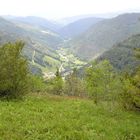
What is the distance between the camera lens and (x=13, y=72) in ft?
105

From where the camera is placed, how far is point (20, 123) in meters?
19.8

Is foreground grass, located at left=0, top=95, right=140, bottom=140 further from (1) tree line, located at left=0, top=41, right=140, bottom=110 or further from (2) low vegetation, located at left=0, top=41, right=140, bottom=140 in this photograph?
(1) tree line, located at left=0, top=41, right=140, bottom=110

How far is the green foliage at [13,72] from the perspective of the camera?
105 ft

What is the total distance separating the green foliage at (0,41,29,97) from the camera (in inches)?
1256

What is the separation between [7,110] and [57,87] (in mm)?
74971

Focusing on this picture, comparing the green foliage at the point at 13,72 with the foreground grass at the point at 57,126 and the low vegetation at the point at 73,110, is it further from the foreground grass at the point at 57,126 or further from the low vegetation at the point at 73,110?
the foreground grass at the point at 57,126

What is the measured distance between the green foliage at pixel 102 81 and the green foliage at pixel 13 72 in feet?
19.3

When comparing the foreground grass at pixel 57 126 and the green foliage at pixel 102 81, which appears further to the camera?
the green foliage at pixel 102 81

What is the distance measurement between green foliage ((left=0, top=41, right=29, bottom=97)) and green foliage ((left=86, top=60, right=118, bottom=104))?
5.89m

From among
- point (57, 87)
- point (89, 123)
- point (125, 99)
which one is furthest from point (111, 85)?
point (57, 87)

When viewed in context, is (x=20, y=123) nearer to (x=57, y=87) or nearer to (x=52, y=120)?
(x=52, y=120)

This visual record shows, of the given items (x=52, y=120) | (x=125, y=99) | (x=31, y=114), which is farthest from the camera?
(x=125, y=99)

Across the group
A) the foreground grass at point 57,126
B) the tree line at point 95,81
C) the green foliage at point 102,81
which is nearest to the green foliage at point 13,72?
the tree line at point 95,81

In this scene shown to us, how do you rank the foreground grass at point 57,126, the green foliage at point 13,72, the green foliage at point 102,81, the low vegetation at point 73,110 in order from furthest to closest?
the green foliage at point 13,72 → the green foliage at point 102,81 → the low vegetation at point 73,110 → the foreground grass at point 57,126
